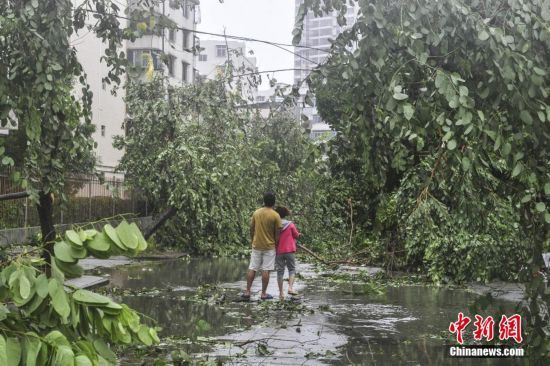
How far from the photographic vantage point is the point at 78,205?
24828 millimetres

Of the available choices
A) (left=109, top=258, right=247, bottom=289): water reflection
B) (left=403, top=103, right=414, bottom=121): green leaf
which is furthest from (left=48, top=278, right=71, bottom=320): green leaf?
(left=109, top=258, right=247, bottom=289): water reflection

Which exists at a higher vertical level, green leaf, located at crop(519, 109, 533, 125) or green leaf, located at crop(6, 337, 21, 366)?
green leaf, located at crop(519, 109, 533, 125)

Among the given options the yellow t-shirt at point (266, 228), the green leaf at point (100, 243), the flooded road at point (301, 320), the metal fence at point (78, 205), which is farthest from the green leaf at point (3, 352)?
the metal fence at point (78, 205)

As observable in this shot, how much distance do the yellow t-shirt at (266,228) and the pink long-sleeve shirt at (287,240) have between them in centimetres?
44

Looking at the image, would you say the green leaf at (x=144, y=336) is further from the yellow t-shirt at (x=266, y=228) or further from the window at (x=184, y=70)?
the window at (x=184, y=70)

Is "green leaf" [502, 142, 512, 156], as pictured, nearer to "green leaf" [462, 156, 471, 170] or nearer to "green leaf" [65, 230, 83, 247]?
"green leaf" [462, 156, 471, 170]

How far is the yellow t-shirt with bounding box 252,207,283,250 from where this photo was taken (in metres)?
12.8

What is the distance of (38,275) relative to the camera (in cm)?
269

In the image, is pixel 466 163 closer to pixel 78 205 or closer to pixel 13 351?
pixel 13 351

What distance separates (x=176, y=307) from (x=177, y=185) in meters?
9.37

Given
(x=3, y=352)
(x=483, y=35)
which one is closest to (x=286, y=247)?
(x=483, y=35)

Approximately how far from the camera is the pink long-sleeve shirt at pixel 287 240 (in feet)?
43.7

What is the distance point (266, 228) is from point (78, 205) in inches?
531

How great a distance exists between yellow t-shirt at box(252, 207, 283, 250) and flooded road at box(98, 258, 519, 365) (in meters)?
0.96
